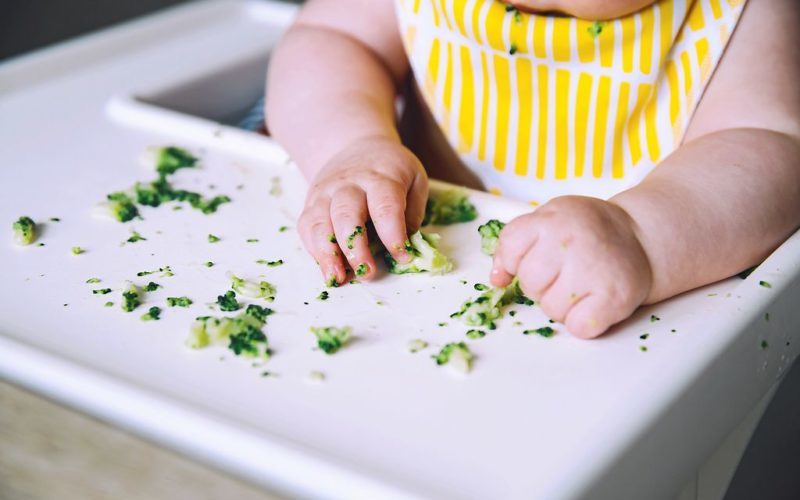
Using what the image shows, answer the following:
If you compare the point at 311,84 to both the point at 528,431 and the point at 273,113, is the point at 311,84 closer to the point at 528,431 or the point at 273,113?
the point at 273,113

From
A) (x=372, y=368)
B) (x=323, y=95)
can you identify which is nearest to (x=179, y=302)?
(x=372, y=368)

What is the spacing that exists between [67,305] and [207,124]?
25 centimetres

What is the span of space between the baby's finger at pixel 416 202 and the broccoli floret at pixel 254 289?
0.10 m

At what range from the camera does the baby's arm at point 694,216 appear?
1.55ft

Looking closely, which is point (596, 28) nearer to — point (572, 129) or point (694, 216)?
point (572, 129)

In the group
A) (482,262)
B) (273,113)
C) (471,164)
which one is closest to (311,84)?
(273,113)

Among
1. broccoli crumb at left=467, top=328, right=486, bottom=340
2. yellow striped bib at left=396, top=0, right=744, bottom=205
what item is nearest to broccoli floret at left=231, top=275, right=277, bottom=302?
broccoli crumb at left=467, top=328, right=486, bottom=340

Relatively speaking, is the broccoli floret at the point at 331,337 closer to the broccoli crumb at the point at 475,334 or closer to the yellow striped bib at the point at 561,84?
the broccoli crumb at the point at 475,334

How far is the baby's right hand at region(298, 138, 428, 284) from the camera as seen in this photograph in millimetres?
526

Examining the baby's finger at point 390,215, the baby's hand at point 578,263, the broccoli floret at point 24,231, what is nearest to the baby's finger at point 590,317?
the baby's hand at point 578,263

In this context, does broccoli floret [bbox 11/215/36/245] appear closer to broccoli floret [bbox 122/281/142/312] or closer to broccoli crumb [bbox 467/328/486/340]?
broccoli floret [bbox 122/281/142/312]

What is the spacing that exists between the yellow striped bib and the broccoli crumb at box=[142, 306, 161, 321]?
1.09ft

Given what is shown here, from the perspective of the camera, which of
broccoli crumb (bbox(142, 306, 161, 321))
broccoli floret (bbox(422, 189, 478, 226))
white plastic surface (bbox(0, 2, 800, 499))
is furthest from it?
broccoli floret (bbox(422, 189, 478, 226))

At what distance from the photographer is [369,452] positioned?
1.27ft
